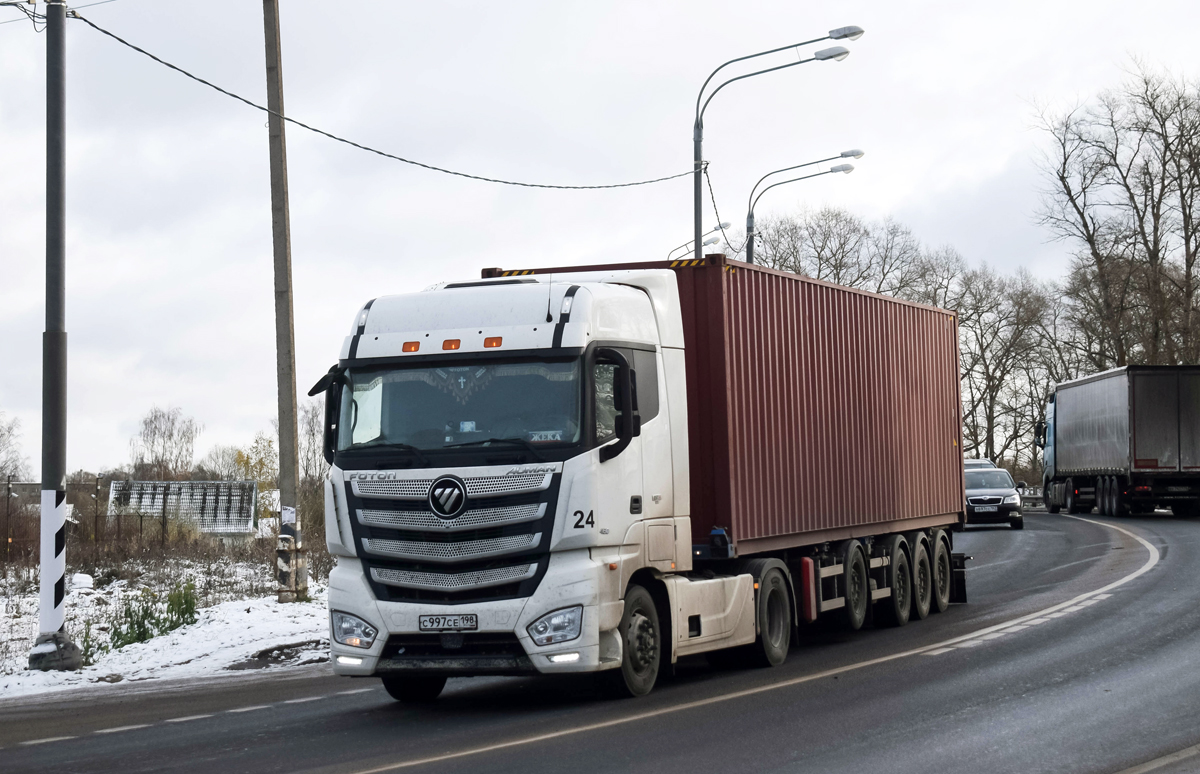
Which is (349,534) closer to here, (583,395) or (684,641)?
(583,395)

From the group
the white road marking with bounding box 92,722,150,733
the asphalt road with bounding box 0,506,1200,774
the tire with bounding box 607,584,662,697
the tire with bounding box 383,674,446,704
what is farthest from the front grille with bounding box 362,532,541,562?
the white road marking with bounding box 92,722,150,733

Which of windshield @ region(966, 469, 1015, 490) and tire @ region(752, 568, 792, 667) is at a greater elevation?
→ windshield @ region(966, 469, 1015, 490)

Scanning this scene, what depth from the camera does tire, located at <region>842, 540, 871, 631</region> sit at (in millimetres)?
14219

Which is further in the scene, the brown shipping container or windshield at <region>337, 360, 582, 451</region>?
the brown shipping container

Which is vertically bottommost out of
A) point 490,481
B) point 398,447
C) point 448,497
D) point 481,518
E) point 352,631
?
point 352,631

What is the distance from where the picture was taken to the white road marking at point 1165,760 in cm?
727

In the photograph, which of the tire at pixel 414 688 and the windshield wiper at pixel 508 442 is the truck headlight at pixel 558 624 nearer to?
the windshield wiper at pixel 508 442

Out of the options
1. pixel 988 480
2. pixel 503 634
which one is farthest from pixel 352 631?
pixel 988 480

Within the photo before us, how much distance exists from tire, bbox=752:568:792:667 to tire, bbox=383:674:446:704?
282cm

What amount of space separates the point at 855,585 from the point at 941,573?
10.4 feet

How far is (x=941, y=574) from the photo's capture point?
1730 cm

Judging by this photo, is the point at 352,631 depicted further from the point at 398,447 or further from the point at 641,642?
the point at 641,642

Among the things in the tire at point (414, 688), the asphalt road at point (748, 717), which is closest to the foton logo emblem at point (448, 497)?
the asphalt road at point (748, 717)

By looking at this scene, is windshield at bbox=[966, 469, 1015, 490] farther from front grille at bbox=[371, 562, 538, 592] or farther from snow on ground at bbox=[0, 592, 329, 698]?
front grille at bbox=[371, 562, 538, 592]
